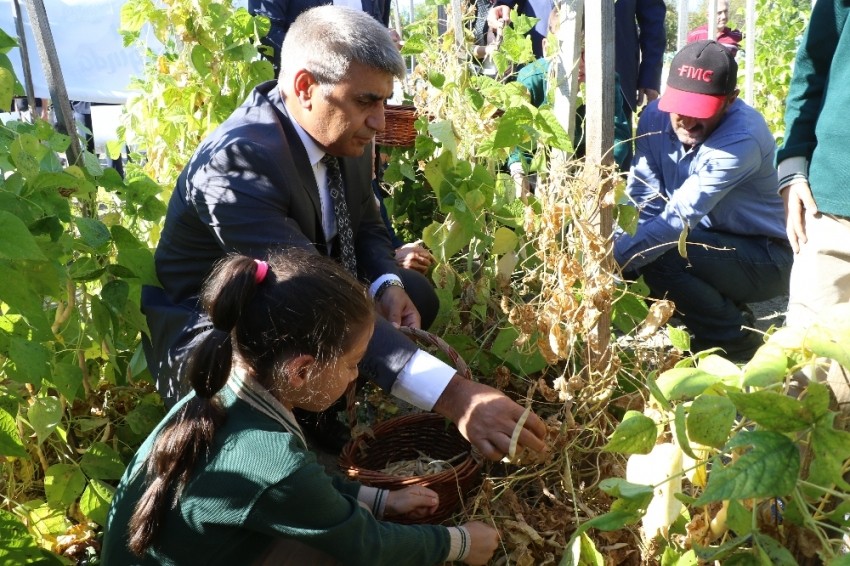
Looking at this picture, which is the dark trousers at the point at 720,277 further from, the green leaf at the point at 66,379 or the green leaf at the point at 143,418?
the green leaf at the point at 66,379

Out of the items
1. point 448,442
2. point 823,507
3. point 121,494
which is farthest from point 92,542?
point 823,507

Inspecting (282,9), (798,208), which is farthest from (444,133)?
(282,9)

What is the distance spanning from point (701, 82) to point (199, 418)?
2103 mm

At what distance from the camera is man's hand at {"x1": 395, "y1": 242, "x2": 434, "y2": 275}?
2.61 meters

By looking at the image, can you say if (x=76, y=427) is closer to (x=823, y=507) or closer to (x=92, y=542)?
(x=92, y=542)

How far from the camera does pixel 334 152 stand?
82.7 inches

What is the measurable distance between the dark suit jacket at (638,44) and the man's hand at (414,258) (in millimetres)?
1802

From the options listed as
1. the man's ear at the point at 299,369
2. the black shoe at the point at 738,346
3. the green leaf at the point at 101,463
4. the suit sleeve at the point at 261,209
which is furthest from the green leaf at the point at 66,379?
the black shoe at the point at 738,346

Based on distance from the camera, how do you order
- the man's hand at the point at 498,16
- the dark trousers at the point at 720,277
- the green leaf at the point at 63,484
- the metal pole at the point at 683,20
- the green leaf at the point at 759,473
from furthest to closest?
the metal pole at the point at 683,20 → the man's hand at the point at 498,16 → the dark trousers at the point at 720,277 → the green leaf at the point at 63,484 → the green leaf at the point at 759,473

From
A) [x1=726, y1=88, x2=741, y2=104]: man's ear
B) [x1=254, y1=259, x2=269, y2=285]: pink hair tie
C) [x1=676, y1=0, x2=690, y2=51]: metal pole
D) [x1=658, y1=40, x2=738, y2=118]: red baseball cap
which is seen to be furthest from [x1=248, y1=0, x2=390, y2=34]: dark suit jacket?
[x1=676, y1=0, x2=690, y2=51]: metal pole

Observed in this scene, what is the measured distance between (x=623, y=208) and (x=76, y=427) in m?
1.45

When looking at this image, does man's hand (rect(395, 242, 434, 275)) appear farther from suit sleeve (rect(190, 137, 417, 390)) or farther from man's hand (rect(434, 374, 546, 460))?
man's hand (rect(434, 374, 546, 460))

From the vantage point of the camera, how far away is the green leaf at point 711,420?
1.07 metres

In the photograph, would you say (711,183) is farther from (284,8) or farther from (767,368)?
(284,8)
